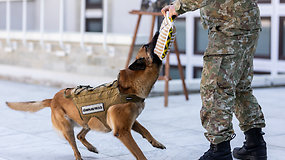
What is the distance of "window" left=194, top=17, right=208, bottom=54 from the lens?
30.0 ft

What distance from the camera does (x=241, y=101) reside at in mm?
3559

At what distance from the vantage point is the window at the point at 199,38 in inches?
360

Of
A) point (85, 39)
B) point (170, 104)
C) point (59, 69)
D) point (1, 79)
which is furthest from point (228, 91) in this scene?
point (1, 79)

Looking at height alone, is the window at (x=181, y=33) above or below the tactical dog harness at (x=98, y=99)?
above

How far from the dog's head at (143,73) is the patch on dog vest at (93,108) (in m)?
0.20

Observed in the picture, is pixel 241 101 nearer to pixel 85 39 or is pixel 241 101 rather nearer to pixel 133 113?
pixel 133 113

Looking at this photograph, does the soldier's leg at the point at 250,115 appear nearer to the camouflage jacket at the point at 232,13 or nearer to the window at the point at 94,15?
the camouflage jacket at the point at 232,13

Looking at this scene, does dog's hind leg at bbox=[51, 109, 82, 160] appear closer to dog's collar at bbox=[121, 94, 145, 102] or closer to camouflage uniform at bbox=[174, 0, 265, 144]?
dog's collar at bbox=[121, 94, 145, 102]

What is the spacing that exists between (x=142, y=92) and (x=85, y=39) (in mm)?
5266

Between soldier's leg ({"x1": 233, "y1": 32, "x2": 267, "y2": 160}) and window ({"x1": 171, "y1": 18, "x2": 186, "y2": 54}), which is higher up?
window ({"x1": 171, "y1": 18, "x2": 186, "y2": 54})

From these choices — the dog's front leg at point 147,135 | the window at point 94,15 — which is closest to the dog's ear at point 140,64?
the dog's front leg at point 147,135

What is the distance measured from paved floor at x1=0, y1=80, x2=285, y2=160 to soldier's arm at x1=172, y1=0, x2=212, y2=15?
1206mm

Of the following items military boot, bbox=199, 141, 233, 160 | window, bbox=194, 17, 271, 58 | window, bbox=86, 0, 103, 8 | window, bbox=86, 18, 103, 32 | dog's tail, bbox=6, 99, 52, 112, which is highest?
window, bbox=86, 0, 103, 8

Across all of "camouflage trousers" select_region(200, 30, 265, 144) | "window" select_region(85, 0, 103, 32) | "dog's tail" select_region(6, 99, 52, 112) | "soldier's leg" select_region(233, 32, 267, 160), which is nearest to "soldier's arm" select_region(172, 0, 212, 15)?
"camouflage trousers" select_region(200, 30, 265, 144)
